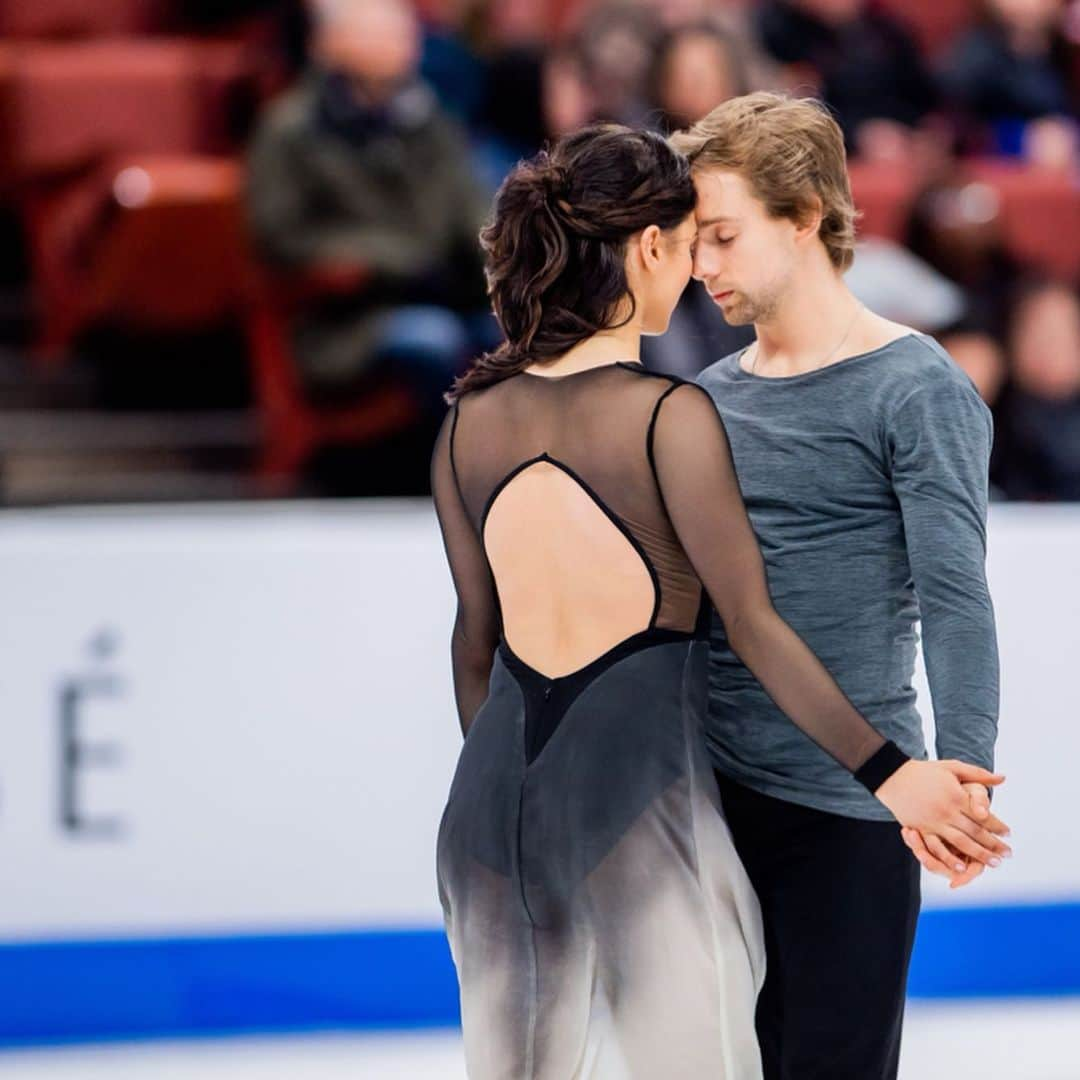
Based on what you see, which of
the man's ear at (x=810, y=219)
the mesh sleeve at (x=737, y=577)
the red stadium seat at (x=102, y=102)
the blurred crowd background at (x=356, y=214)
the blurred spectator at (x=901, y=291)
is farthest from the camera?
the red stadium seat at (x=102, y=102)

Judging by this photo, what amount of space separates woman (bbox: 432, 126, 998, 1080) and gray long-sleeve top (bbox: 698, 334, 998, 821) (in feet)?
0.49

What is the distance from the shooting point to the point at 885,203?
4605 millimetres

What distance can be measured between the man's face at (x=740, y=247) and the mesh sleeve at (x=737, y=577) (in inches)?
9.4

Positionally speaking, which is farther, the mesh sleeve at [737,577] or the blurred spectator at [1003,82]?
the blurred spectator at [1003,82]

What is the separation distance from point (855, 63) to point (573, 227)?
3925mm

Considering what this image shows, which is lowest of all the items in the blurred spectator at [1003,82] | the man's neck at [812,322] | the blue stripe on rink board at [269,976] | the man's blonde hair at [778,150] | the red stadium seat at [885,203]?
the blue stripe on rink board at [269,976]

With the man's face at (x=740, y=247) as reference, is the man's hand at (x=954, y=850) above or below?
below

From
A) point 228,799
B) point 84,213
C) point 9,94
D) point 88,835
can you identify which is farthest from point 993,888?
point 9,94

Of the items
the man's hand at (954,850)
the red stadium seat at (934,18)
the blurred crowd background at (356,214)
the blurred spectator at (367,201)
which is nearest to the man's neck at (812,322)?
the man's hand at (954,850)

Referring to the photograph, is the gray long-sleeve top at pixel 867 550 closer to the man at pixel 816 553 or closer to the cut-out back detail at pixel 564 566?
the man at pixel 816 553

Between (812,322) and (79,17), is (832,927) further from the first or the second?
(79,17)

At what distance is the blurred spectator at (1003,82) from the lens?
5410 millimetres

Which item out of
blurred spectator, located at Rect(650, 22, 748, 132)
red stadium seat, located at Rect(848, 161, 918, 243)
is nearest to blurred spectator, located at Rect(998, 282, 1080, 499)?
red stadium seat, located at Rect(848, 161, 918, 243)

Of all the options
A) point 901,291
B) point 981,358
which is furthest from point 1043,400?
point 901,291
